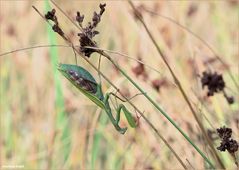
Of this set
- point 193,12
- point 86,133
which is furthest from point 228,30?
point 86,133

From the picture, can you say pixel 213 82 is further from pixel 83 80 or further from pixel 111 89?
pixel 83 80

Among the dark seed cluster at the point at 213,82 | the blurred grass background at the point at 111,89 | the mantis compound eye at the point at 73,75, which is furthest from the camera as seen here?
the blurred grass background at the point at 111,89

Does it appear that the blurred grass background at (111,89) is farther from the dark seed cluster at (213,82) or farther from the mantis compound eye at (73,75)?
the mantis compound eye at (73,75)

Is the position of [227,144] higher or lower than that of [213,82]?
lower

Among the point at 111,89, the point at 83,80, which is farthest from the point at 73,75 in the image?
the point at 111,89

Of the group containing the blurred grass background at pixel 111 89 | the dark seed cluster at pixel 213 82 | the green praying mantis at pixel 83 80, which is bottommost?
the green praying mantis at pixel 83 80

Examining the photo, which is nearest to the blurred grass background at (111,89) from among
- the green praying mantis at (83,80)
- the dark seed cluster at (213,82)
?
the dark seed cluster at (213,82)

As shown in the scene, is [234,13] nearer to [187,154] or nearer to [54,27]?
[187,154]

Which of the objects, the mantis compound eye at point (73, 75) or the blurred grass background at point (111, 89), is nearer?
the mantis compound eye at point (73, 75)
